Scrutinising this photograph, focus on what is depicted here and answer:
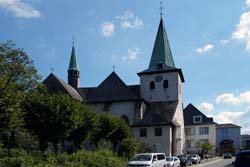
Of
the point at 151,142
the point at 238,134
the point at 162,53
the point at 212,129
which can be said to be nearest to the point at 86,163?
the point at 151,142

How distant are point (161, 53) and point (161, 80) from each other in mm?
5701

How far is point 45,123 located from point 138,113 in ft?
110

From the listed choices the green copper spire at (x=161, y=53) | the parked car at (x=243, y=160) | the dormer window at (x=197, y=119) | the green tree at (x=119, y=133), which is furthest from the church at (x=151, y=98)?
the parked car at (x=243, y=160)

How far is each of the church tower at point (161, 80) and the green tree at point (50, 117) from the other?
119ft

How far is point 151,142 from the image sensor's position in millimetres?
63406

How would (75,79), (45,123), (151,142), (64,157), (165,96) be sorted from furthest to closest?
(75,79), (165,96), (151,142), (45,123), (64,157)

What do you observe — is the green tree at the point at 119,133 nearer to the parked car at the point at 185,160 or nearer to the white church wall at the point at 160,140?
the parked car at the point at 185,160

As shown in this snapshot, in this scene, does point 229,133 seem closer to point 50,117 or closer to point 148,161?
point 148,161

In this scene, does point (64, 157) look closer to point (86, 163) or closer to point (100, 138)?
point (86, 163)

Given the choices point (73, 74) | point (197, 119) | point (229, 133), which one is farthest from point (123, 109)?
point (229, 133)

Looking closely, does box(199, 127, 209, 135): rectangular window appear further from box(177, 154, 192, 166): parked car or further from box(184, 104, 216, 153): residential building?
box(177, 154, 192, 166): parked car

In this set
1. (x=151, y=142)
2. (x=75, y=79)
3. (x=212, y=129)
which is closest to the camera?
(x=151, y=142)

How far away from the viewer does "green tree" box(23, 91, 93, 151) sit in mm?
33344

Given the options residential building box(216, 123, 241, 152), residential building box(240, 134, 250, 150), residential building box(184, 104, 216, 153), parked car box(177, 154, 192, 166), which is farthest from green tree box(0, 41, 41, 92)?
residential building box(216, 123, 241, 152)
